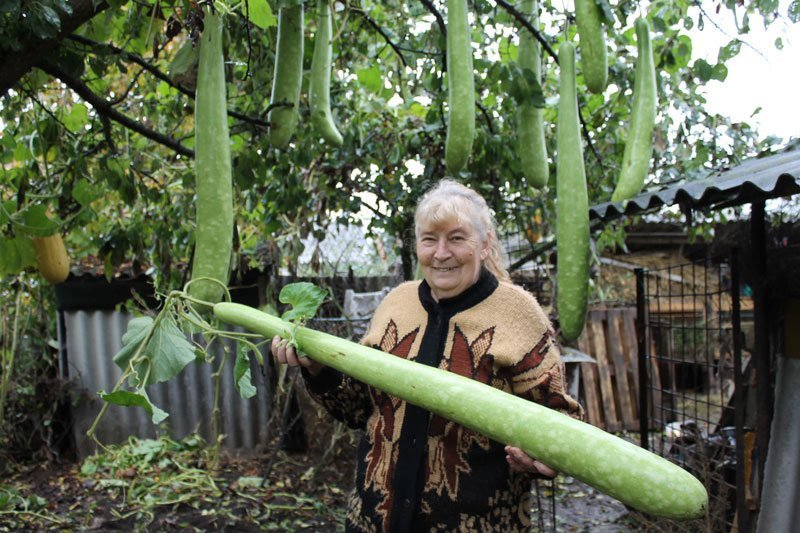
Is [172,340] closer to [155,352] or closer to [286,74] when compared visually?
[155,352]

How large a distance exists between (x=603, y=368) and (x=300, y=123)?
601cm

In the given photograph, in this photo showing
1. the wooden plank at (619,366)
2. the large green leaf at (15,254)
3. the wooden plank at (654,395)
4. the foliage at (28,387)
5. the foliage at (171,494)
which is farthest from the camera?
the wooden plank at (619,366)

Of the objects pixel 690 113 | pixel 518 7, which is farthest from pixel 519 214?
pixel 518 7

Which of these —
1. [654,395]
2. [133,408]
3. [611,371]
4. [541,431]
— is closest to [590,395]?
[611,371]

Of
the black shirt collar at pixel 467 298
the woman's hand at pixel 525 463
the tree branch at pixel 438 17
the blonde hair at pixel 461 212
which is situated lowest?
the woman's hand at pixel 525 463

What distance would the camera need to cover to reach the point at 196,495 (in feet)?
17.0

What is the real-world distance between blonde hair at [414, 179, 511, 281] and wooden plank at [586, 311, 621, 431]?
21.4 ft

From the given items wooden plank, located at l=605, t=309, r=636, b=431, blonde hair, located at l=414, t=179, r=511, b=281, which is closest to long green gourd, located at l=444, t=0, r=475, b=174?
blonde hair, located at l=414, t=179, r=511, b=281

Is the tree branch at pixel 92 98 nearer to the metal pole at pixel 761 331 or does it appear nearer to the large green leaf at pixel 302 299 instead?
the large green leaf at pixel 302 299

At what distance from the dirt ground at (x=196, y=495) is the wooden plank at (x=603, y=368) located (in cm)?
203

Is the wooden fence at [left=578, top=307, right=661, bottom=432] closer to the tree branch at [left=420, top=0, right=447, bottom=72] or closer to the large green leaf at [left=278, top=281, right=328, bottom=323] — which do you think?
the tree branch at [left=420, top=0, right=447, bottom=72]

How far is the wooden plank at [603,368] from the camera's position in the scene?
8336 millimetres

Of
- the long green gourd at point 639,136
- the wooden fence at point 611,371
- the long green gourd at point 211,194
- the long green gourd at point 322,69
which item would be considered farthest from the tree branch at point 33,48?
the wooden fence at point 611,371

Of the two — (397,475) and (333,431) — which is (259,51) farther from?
(333,431)
